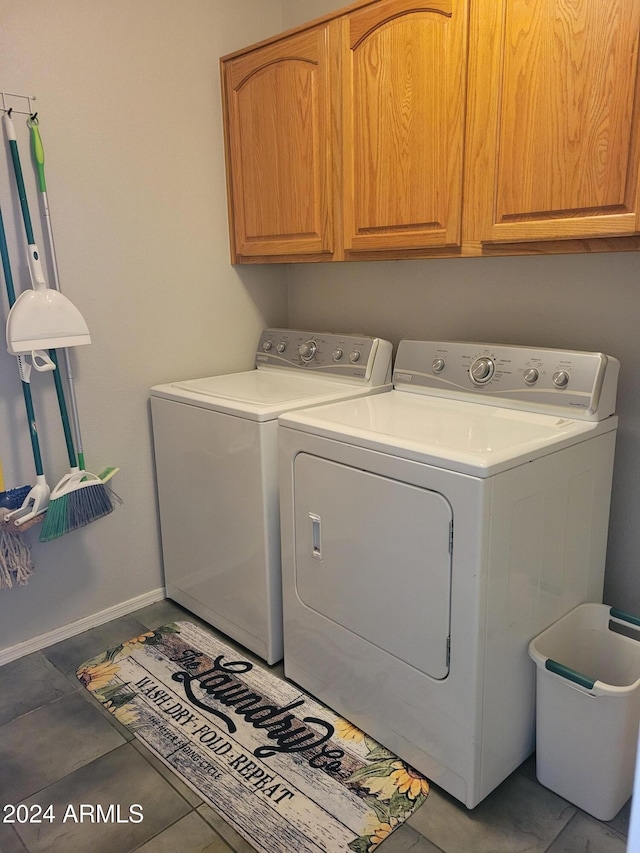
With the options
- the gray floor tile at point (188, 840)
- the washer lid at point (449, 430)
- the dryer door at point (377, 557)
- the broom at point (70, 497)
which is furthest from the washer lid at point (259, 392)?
the gray floor tile at point (188, 840)

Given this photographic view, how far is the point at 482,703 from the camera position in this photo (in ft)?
4.88

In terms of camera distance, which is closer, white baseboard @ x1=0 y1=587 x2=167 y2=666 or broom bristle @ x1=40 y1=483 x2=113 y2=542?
broom bristle @ x1=40 y1=483 x2=113 y2=542

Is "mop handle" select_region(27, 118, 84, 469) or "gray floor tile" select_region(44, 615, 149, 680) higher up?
"mop handle" select_region(27, 118, 84, 469)

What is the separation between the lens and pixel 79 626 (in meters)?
2.35

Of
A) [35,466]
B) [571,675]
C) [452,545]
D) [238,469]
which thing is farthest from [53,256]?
[571,675]

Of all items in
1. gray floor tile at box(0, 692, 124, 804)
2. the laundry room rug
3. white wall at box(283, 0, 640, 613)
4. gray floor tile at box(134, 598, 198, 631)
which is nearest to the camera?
the laundry room rug

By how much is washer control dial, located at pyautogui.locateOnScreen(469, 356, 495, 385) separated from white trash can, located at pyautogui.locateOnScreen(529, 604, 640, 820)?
0.70 metres

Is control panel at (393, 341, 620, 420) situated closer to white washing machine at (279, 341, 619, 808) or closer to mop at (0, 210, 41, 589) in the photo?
white washing machine at (279, 341, 619, 808)

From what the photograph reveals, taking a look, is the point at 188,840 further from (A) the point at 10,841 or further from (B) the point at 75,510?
(B) the point at 75,510

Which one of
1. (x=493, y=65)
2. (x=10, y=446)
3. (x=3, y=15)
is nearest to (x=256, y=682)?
(x=10, y=446)

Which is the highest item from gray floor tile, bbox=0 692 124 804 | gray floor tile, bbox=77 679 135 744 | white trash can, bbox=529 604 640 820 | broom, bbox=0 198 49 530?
broom, bbox=0 198 49 530

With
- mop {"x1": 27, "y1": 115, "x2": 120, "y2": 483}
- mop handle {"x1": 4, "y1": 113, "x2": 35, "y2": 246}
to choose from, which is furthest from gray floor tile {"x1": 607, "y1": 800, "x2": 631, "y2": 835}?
mop handle {"x1": 4, "y1": 113, "x2": 35, "y2": 246}

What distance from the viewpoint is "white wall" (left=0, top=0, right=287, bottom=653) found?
204 centimetres

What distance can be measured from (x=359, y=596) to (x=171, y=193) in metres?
1.61
